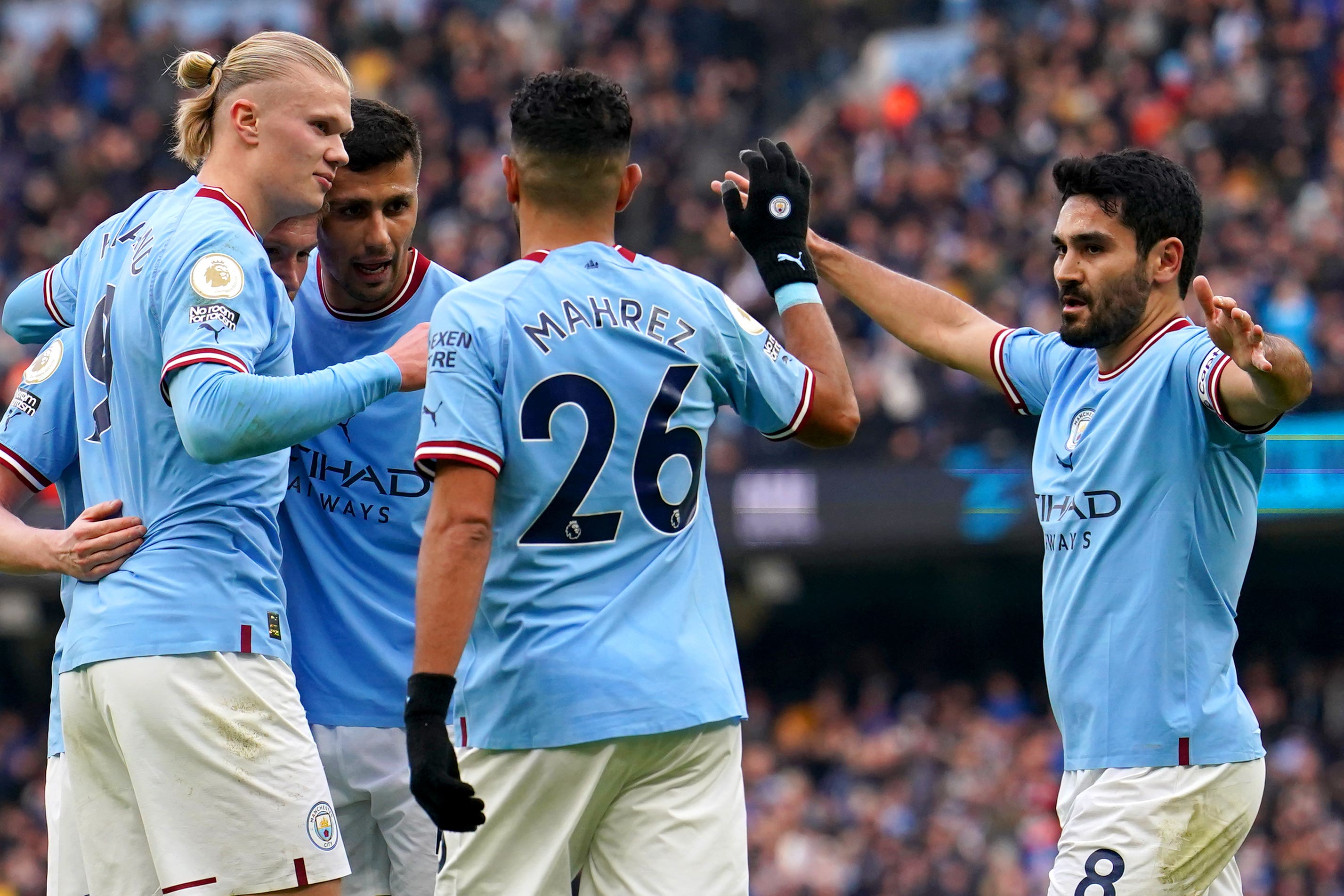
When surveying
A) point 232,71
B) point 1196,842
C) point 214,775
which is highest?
point 232,71

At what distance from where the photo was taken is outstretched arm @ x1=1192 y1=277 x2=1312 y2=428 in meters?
4.23

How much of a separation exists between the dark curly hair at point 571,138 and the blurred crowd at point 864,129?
33.8ft

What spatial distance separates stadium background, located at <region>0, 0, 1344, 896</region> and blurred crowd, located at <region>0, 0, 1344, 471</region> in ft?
0.13

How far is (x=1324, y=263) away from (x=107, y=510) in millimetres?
12409

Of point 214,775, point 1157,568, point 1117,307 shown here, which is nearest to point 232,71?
point 214,775

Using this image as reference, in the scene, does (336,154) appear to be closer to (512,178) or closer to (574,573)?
(512,178)

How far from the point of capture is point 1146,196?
493 cm

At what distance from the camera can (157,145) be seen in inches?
798

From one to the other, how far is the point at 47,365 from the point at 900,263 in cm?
1239

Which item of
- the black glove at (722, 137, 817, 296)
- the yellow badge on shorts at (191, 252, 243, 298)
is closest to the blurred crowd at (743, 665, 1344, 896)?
the black glove at (722, 137, 817, 296)

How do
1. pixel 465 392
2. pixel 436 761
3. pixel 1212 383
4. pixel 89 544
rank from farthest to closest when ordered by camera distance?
pixel 1212 383, pixel 89 544, pixel 465 392, pixel 436 761

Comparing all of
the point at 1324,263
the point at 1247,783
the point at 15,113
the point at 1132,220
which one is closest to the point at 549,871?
the point at 1247,783

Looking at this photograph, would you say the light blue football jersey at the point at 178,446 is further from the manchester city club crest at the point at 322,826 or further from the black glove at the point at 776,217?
the black glove at the point at 776,217

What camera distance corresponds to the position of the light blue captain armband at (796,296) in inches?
174
